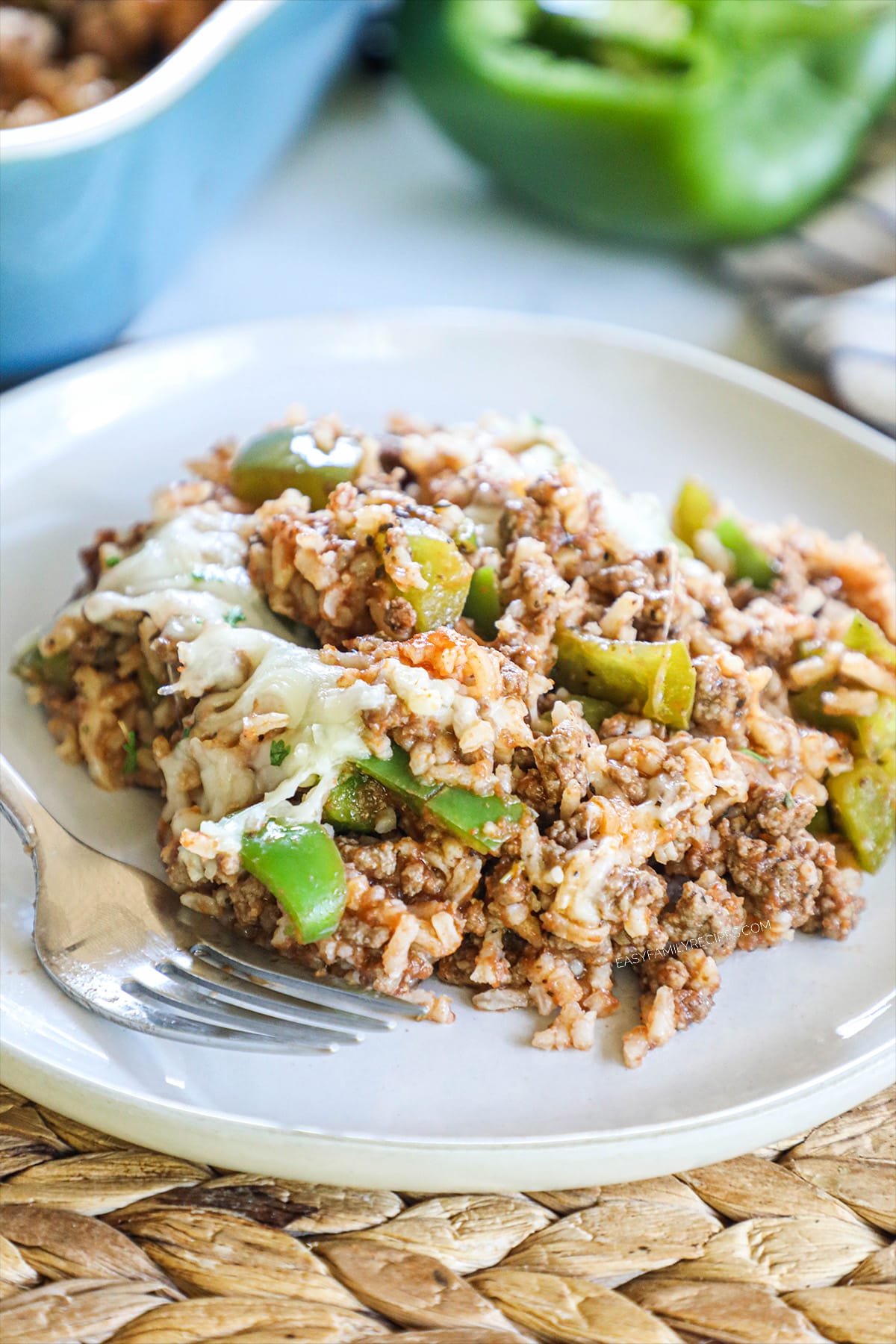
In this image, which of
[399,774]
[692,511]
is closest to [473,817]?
[399,774]

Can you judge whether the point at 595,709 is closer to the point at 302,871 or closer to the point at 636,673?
the point at 636,673

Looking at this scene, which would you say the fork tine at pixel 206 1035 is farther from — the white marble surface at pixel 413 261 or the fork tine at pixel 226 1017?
the white marble surface at pixel 413 261

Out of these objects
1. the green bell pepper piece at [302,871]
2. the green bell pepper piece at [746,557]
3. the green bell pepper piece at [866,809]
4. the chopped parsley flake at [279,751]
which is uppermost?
the green bell pepper piece at [746,557]

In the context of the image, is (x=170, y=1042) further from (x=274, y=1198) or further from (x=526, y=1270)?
(x=526, y=1270)

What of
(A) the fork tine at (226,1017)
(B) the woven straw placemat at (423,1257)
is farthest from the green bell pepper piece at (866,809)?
(A) the fork tine at (226,1017)

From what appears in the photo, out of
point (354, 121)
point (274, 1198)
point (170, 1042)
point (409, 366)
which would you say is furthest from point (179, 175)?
point (274, 1198)

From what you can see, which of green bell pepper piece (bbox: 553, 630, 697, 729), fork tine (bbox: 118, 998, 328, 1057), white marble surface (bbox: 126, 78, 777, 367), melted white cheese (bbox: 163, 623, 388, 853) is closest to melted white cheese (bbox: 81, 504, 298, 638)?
melted white cheese (bbox: 163, 623, 388, 853)

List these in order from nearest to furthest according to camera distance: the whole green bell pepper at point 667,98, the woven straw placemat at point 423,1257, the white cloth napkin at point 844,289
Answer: the woven straw placemat at point 423,1257
the white cloth napkin at point 844,289
the whole green bell pepper at point 667,98
